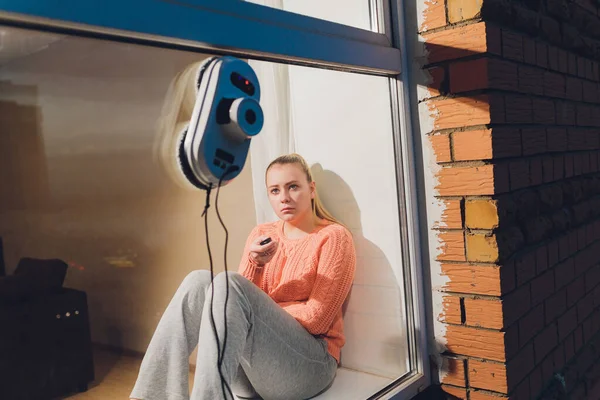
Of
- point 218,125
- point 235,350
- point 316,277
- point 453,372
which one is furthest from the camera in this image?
point 316,277

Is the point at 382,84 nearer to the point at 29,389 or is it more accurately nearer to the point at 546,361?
the point at 546,361

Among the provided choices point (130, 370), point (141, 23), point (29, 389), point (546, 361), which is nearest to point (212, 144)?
point (141, 23)

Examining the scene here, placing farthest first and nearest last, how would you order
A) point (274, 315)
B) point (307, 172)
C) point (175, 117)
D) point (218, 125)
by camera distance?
point (307, 172) < point (274, 315) < point (175, 117) < point (218, 125)

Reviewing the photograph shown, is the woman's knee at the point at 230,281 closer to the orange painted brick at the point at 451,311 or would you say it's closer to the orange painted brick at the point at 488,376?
the orange painted brick at the point at 451,311

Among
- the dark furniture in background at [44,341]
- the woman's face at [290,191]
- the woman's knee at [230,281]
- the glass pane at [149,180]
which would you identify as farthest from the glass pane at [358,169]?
the dark furniture in background at [44,341]

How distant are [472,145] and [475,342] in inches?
24.5

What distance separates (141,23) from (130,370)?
3.19 ft

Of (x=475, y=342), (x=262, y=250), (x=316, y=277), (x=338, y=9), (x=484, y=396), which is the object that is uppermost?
(x=338, y=9)

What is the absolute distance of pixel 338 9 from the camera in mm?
1952

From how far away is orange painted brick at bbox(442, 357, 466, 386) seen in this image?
1.91 meters

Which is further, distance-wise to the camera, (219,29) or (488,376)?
(488,376)

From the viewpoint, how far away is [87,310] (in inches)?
58.7

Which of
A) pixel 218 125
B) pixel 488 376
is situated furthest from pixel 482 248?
pixel 218 125

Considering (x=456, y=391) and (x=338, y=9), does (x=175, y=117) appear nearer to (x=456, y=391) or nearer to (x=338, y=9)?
(x=338, y=9)
